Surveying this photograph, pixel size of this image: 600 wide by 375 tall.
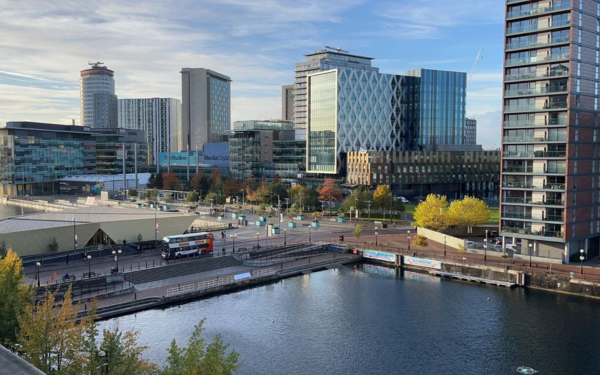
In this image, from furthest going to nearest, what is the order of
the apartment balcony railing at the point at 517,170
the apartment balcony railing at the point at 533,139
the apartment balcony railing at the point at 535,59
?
the apartment balcony railing at the point at 517,170, the apartment balcony railing at the point at 533,139, the apartment balcony railing at the point at 535,59

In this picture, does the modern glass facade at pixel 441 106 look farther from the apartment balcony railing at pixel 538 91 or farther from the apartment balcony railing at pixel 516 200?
the apartment balcony railing at pixel 516 200

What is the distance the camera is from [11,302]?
32.1 metres

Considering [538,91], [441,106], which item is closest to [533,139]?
[538,91]

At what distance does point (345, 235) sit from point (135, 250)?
105 feet

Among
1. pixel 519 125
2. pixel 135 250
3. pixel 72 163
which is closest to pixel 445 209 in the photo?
pixel 519 125

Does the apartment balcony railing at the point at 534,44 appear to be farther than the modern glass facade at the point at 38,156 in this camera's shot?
No

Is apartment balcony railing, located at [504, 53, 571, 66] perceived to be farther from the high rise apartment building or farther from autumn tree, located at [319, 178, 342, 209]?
autumn tree, located at [319, 178, 342, 209]

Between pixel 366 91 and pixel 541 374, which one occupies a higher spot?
pixel 366 91

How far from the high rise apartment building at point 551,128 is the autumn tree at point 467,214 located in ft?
39.2

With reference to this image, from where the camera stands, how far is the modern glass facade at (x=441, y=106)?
159 m

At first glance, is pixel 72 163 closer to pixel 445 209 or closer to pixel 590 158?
pixel 445 209

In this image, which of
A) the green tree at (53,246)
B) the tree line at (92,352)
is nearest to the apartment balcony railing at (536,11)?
the tree line at (92,352)

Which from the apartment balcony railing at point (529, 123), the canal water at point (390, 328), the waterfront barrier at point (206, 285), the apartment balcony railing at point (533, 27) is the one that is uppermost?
the apartment balcony railing at point (533, 27)

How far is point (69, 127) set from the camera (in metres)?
178
